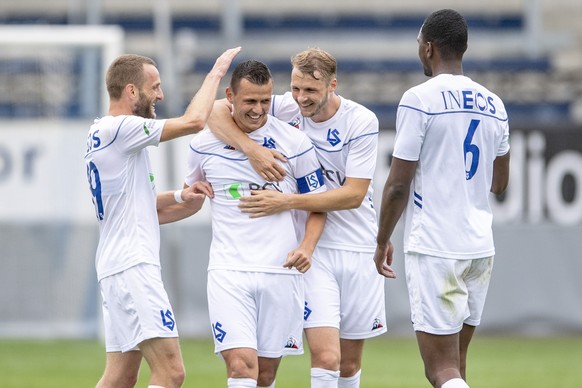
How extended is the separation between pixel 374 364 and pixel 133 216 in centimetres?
710

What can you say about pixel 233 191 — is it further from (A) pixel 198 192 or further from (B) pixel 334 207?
(B) pixel 334 207

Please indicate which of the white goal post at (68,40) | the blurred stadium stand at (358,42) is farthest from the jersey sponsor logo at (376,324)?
the blurred stadium stand at (358,42)

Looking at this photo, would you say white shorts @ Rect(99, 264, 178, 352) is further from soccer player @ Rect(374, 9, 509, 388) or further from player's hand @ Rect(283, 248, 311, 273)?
soccer player @ Rect(374, 9, 509, 388)

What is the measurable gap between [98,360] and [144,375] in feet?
3.99

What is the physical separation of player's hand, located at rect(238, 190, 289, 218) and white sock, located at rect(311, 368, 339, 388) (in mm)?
1008

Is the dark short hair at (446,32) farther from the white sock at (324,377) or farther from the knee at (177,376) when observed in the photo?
the knee at (177,376)

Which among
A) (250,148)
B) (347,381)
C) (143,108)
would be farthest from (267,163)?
(347,381)

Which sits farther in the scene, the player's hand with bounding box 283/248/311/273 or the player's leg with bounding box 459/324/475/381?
the player's hand with bounding box 283/248/311/273

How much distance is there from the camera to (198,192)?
700 cm

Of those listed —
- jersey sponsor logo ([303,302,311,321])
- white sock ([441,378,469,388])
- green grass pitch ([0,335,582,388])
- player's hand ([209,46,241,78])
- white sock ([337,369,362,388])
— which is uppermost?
player's hand ([209,46,241,78])

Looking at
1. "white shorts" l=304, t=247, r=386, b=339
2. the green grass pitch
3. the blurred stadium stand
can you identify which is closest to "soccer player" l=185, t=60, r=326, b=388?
"white shorts" l=304, t=247, r=386, b=339

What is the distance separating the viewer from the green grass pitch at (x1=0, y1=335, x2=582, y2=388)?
37.8ft

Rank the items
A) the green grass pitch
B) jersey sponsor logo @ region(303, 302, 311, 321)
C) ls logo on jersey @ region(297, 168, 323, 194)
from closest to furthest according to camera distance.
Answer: ls logo on jersey @ region(297, 168, 323, 194) → jersey sponsor logo @ region(303, 302, 311, 321) → the green grass pitch

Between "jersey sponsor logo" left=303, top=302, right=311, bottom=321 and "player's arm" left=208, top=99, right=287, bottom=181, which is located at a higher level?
"player's arm" left=208, top=99, right=287, bottom=181
